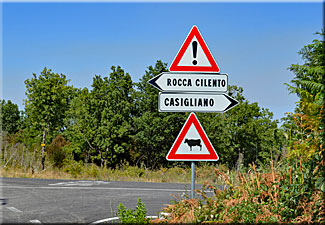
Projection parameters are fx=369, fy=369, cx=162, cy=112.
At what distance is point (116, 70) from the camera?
94.2ft

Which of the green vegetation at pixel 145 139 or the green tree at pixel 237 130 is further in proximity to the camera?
the green tree at pixel 237 130

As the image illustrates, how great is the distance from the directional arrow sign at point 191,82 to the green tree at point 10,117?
209 feet

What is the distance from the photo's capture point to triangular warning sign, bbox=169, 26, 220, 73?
224 inches

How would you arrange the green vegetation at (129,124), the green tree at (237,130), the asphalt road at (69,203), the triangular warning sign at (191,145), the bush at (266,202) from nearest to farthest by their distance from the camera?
the bush at (266,202)
the triangular warning sign at (191,145)
the asphalt road at (69,203)
the green vegetation at (129,124)
the green tree at (237,130)

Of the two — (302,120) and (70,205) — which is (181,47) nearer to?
(302,120)

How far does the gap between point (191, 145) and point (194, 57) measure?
1358 millimetres

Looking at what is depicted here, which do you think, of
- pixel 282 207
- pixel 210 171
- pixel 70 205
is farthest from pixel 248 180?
pixel 210 171

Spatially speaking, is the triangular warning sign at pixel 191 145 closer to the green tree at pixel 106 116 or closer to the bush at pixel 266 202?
Answer: the bush at pixel 266 202

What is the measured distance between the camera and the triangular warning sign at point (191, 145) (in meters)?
5.53

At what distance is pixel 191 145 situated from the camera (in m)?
5.56

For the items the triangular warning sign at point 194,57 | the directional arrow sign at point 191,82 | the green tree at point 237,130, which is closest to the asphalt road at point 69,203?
the directional arrow sign at point 191,82

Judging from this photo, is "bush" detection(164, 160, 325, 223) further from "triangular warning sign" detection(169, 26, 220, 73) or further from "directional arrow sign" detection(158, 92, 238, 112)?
"triangular warning sign" detection(169, 26, 220, 73)

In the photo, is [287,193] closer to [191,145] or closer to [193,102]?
[191,145]

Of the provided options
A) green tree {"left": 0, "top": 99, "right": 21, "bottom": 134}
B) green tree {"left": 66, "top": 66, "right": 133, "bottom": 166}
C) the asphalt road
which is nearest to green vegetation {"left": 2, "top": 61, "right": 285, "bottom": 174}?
green tree {"left": 66, "top": 66, "right": 133, "bottom": 166}
